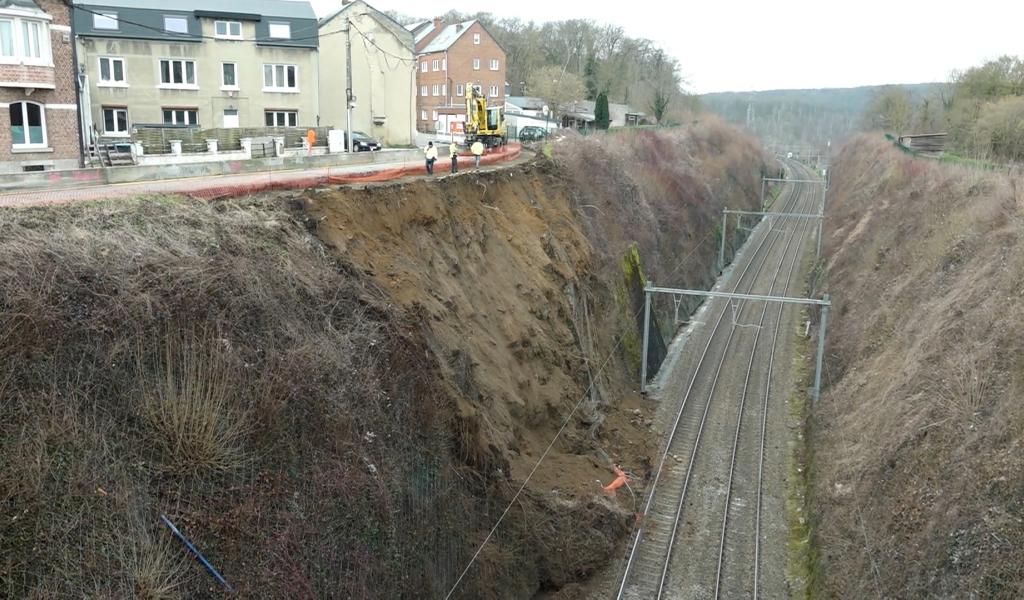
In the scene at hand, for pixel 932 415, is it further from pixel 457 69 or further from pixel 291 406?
pixel 457 69

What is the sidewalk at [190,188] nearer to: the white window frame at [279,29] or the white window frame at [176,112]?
the white window frame at [176,112]

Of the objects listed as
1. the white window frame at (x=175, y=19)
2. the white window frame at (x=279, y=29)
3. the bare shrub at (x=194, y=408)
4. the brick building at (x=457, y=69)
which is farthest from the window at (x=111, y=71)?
the bare shrub at (x=194, y=408)

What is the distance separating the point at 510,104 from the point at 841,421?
6174cm

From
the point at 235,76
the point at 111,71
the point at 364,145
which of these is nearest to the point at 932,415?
the point at 364,145

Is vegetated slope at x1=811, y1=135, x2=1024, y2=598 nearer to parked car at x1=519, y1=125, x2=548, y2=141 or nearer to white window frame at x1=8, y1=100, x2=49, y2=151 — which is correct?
parked car at x1=519, y1=125, x2=548, y2=141

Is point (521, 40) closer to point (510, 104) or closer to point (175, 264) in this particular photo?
point (510, 104)

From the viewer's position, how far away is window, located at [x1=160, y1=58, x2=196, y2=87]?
3797 cm

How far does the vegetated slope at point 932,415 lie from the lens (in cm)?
1325

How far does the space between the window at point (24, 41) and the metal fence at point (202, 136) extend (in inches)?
173

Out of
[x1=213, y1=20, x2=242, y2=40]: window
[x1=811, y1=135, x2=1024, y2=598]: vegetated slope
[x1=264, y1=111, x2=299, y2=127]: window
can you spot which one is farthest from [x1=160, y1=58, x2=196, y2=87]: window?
[x1=811, y1=135, x2=1024, y2=598]: vegetated slope

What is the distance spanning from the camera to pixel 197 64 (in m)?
38.7

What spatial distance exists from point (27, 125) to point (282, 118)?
47.2 ft

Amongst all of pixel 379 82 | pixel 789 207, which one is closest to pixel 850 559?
pixel 379 82

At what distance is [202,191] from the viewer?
16391mm
